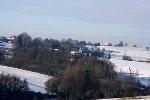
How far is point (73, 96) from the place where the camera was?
29.5 m

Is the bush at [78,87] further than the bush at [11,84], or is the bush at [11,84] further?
the bush at [78,87]

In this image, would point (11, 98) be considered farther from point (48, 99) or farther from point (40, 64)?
point (40, 64)

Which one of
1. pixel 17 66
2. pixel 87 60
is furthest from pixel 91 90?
pixel 17 66

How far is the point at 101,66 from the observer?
4450 cm

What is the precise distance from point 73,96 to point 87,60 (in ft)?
64.4

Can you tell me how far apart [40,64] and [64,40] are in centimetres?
4910

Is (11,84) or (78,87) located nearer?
(11,84)

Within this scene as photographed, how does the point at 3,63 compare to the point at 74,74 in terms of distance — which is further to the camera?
the point at 3,63

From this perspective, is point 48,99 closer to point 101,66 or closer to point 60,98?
→ point 60,98

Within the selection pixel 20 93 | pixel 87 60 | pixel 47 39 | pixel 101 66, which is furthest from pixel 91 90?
pixel 47 39

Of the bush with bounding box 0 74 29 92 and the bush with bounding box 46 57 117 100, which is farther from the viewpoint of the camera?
the bush with bounding box 46 57 117 100

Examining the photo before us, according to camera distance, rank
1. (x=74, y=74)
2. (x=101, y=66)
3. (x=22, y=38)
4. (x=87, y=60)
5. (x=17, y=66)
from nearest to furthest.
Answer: (x=74, y=74)
(x=101, y=66)
(x=87, y=60)
(x=17, y=66)
(x=22, y=38)

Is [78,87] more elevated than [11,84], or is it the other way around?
[11,84]

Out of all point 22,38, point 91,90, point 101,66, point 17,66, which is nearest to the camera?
point 91,90
